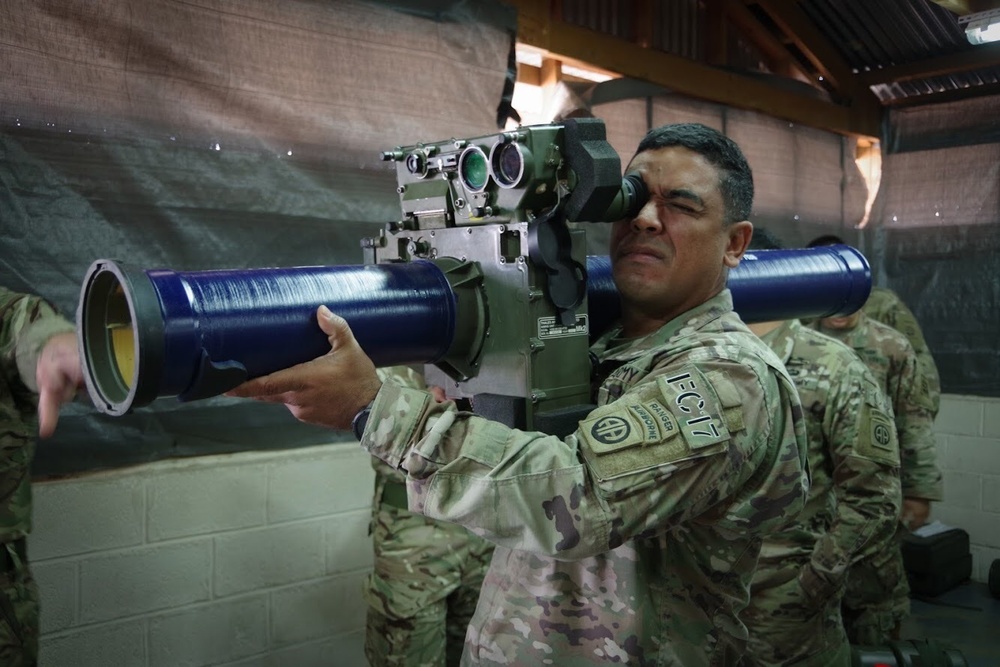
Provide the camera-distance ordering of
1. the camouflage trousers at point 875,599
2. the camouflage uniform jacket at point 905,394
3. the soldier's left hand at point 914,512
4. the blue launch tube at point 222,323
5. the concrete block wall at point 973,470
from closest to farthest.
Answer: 1. the blue launch tube at point 222,323
2. the camouflage trousers at point 875,599
3. the soldier's left hand at point 914,512
4. the camouflage uniform jacket at point 905,394
5. the concrete block wall at point 973,470

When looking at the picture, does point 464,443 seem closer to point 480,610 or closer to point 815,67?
point 480,610

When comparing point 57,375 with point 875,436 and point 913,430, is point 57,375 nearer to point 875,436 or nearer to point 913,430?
point 875,436

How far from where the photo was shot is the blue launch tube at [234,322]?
91 cm

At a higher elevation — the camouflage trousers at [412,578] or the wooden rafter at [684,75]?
the wooden rafter at [684,75]

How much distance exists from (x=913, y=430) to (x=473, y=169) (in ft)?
8.92

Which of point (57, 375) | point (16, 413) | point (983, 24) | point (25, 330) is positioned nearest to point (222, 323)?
point (57, 375)

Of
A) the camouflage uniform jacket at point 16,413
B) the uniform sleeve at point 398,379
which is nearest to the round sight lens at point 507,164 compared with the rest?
the camouflage uniform jacket at point 16,413

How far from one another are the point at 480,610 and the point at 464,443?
450 millimetres

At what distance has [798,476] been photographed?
4.02 ft

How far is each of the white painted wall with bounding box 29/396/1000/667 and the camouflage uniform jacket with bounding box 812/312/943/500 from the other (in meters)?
1.99

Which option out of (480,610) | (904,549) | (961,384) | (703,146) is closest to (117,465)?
(480,610)

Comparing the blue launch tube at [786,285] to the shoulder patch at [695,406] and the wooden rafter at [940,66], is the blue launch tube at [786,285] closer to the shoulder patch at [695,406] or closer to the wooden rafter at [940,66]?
the shoulder patch at [695,406]

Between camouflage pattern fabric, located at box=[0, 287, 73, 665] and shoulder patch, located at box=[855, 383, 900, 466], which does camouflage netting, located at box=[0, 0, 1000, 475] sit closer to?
camouflage pattern fabric, located at box=[0, 287, 73, 665]

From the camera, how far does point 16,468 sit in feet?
5.90
